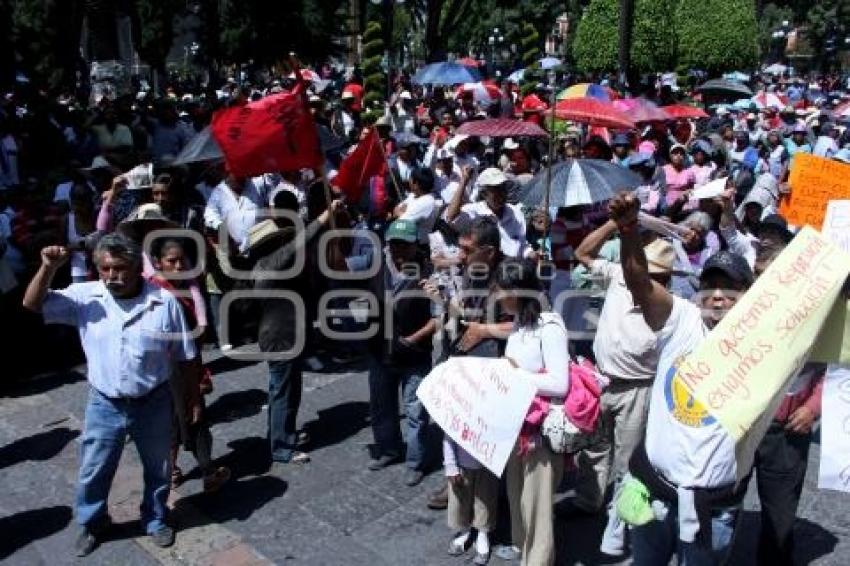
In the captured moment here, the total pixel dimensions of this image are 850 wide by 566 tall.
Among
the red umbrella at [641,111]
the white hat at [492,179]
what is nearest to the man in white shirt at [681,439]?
the white hat at [492,179]

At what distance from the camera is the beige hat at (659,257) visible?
4.09 meters

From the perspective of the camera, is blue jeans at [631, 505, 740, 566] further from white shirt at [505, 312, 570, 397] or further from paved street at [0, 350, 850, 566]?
paved street at [0, 350, 850, 566]

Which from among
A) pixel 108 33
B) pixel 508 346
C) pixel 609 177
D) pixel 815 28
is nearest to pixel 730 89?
pixel 609 177

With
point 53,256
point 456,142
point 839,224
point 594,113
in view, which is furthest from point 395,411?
point 594,113

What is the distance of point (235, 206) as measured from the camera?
775 centimetres

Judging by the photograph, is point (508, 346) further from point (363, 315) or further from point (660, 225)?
point (363, 315)

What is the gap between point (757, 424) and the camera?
2922mm

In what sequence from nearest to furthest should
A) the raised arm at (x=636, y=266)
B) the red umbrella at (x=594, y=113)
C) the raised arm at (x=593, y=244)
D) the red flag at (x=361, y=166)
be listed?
1. the raised arm at (x=636, y=266)
2. the raised arm at (x=593, y=244)
3. the red flag at (x=361, y=166)
4. the red umbrella at (x=594, y=113)

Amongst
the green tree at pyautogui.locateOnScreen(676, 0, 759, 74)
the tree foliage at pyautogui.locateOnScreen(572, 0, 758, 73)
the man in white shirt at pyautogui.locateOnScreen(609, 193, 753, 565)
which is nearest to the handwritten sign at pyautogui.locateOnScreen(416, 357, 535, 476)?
the man in white shirt at pyautogui.locateOnScreen(609, 193, 753, 565)

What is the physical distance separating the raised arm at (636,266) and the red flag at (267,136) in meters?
3.62

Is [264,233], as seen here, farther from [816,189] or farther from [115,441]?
[816,189]

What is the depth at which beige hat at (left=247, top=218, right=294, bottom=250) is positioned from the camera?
5.79m

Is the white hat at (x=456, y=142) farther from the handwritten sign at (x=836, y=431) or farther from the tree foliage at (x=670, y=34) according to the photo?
the tree foliage at (x=670, y=34)

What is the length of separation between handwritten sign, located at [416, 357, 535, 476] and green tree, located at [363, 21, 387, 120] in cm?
1537
